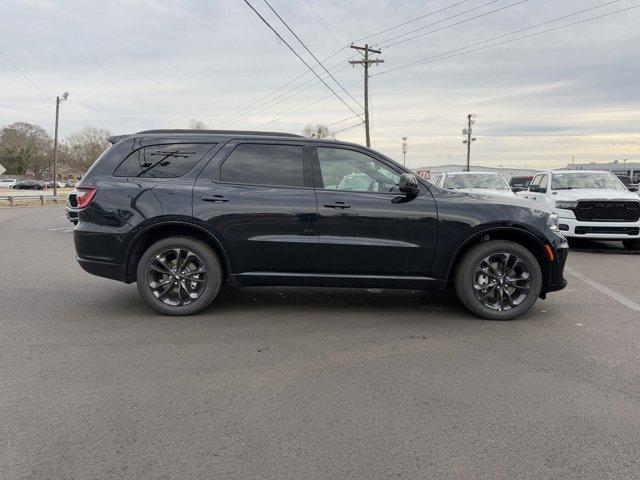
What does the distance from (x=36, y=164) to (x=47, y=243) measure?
101001mm

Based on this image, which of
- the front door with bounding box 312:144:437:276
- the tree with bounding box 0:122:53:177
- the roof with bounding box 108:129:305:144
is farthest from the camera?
the tree with bounding box 0:122:53:177

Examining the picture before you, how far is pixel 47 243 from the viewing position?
11648 mm

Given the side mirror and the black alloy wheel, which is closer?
the side mirror

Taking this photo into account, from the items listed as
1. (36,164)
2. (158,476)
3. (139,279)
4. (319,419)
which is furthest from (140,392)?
(36,164)

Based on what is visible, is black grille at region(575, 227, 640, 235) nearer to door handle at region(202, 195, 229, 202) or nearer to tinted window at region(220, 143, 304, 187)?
tinted window at region(220, 143, 304, 187)

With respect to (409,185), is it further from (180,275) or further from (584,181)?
(584,181)

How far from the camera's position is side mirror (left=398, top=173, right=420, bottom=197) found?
5.11 m

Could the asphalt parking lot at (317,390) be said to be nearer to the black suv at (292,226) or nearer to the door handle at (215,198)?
the black suv at (292,226)

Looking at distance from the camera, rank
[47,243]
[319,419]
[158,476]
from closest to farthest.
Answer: [158,476]
[319,419]
[47,243]

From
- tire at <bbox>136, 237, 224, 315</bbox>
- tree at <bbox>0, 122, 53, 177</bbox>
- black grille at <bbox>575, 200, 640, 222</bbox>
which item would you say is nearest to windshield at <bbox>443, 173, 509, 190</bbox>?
black grille at <bbox>575, 200, 640, 222</bbox>

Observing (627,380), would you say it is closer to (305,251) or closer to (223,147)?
(305,251)

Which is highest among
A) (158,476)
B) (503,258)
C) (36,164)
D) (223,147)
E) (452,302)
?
(36,164)

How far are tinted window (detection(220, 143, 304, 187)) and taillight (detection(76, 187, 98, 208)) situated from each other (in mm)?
1323

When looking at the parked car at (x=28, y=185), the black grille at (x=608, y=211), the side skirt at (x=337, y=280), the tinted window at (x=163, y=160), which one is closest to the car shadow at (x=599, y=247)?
the black grille at (x=608, y=211)
